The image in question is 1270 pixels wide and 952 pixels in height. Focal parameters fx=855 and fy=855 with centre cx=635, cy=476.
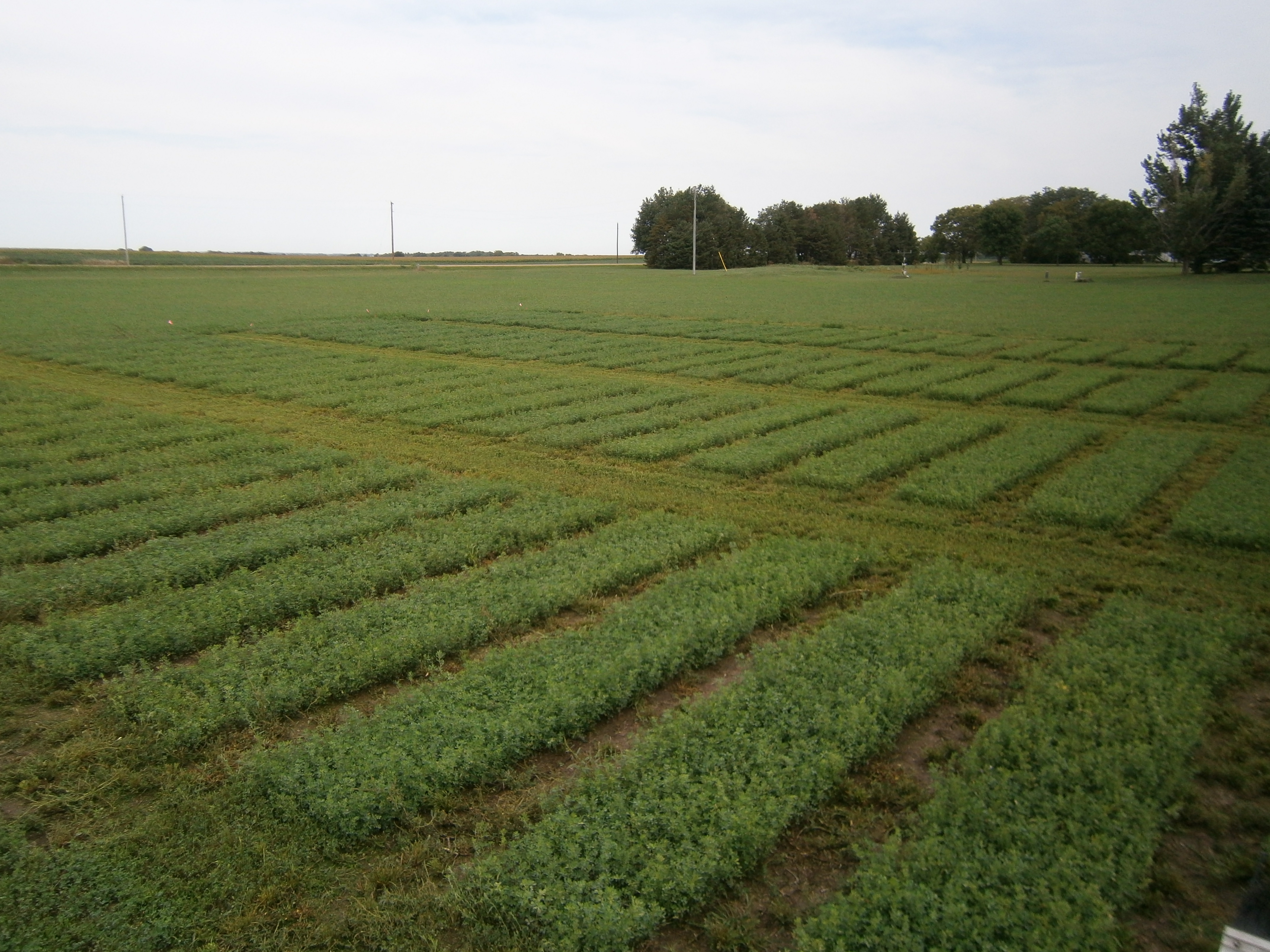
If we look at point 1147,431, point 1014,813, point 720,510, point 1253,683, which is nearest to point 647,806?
point 1014,813

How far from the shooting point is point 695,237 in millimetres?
105125

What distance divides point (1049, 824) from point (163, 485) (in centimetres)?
1182

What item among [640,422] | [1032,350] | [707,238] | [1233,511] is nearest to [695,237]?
[707,238]

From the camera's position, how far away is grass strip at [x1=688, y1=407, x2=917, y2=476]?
13391mm

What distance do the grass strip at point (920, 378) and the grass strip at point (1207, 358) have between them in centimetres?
528

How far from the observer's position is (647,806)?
5145 mm

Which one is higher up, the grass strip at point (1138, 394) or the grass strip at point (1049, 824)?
the grass strip at point (1138, 394)

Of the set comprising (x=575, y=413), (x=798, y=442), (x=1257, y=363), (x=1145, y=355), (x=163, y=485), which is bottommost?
(x=163, y=485)

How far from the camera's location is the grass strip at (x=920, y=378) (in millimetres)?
20281

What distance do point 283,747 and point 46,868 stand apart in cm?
142

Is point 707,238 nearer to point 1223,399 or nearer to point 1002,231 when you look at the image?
point 1002,231

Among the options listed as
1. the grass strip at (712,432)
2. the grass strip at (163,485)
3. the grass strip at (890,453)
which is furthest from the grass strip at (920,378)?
the grass strip at (163,485)

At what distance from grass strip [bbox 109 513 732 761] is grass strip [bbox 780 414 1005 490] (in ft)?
11.8

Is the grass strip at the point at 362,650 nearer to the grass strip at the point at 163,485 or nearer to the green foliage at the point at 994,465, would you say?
the green foliage at the point at 994,465
